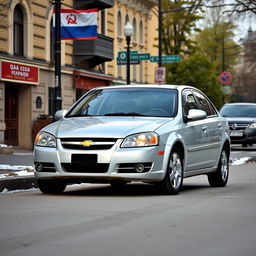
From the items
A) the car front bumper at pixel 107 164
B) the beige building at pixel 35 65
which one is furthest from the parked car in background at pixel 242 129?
the car front bumper at pixel 107 164

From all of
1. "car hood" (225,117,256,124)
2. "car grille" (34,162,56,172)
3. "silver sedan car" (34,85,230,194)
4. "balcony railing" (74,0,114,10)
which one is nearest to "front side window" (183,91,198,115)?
"silver sedan car" (34,85,230,194)

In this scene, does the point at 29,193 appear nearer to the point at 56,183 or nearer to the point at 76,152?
the point at 56,183

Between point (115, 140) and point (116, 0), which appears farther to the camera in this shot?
point (116, 0)

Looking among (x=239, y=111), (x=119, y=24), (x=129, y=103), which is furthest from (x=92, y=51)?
(x=129, y=103)

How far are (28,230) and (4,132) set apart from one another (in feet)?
76.6

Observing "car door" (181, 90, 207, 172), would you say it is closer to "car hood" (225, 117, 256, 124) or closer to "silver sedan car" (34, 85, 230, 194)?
"silver sedan car" (34, 85, 230, 194)

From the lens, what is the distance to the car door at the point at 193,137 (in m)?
13.4

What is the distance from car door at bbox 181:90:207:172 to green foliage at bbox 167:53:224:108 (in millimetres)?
37465

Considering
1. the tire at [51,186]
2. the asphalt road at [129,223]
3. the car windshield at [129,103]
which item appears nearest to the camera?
the asphalt road at [129,223]

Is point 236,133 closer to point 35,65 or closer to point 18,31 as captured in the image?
point 35,65

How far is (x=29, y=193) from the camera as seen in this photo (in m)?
13.3

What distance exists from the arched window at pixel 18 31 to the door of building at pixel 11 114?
4.15 feet

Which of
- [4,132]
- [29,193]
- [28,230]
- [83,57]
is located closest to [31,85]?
[4,132]

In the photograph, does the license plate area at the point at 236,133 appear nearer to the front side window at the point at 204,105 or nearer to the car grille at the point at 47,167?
the front side window at the point at 204,105
